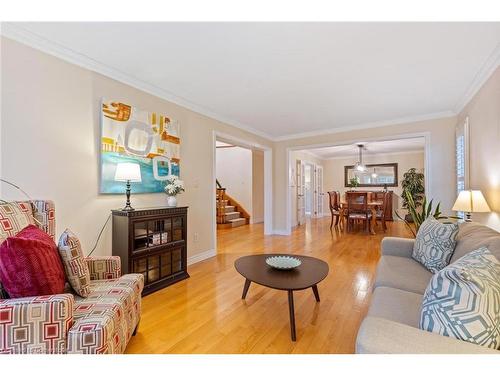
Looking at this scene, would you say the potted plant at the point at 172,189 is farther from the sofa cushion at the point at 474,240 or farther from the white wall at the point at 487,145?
the white wall at the point at 487,145

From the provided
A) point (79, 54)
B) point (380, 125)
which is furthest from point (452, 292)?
point (380, 125)

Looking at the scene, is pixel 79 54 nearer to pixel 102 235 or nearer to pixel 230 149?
pixel 102 235

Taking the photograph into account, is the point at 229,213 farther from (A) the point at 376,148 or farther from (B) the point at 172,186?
(A) the point at 376,148

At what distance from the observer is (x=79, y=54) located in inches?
88.0

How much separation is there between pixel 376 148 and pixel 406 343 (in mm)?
7574

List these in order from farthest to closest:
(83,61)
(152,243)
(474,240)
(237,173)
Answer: (237,173)
(152,243)
(83,61)
(474,240)

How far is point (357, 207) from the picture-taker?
608cm

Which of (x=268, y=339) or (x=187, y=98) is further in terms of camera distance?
(x=187, y=98)

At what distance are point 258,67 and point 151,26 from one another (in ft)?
3.42

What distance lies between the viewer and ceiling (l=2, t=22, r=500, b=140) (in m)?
1.89

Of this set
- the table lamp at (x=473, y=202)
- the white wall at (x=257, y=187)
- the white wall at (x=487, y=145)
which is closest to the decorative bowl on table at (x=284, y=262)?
the table lamp at (x=473, y=202)

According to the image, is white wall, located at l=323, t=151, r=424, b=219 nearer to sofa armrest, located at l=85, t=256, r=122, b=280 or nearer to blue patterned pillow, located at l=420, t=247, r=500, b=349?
blue patterned pillow, located at l=420, t=247, r=500, b=349

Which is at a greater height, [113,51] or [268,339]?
[113,51]

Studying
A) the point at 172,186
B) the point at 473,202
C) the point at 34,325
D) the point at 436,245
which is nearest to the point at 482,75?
the point at 473,202
